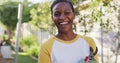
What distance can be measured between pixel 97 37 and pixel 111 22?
240cm

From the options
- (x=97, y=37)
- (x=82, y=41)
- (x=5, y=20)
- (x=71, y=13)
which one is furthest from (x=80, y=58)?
(x=5, y=20)

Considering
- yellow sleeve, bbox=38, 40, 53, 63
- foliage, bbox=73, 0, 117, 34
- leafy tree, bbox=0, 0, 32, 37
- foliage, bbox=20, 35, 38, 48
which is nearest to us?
yellow sleeve, bbox=38, 40, 53, 63

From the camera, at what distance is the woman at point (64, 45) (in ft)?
6.52

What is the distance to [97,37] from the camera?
10594mm

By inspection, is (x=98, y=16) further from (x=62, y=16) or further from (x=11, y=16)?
(x=11, y=16)

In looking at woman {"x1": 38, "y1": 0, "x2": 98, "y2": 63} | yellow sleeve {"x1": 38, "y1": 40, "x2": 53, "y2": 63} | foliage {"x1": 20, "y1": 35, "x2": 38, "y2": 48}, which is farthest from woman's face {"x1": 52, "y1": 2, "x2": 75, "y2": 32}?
foliage {"x1": 20, "y1": 35, "x2": 38, "y2": 48}

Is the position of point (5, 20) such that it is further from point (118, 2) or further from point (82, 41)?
point (82, 41)

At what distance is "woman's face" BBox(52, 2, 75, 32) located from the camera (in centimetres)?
202

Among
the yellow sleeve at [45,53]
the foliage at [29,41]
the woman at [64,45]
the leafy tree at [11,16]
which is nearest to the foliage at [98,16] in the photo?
the woman at [64,45]

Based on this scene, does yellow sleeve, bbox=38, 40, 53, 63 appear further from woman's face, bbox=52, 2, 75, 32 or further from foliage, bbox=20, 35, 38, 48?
foliage, bbox=20, 35, 38, 48

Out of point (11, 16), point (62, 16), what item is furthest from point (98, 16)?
point (11, 16)

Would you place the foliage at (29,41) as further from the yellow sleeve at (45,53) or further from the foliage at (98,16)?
the yellow sleeve at (45,53)

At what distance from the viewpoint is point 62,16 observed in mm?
2018

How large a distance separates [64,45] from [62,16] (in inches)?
6.8
